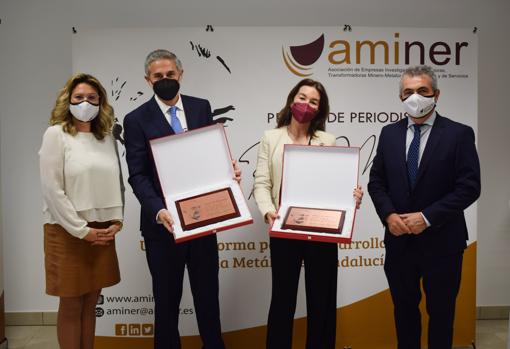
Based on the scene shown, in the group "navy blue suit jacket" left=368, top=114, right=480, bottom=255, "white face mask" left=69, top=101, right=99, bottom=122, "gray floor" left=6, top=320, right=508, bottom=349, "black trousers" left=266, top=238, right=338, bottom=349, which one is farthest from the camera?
"gray floor" left=6, top=320, right=508, bottom=349

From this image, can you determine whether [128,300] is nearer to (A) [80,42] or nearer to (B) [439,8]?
(A) [80,42]

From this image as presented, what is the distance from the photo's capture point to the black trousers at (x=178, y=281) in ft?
7.73

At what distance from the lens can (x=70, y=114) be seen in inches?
92.0

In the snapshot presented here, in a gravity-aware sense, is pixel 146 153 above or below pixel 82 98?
below

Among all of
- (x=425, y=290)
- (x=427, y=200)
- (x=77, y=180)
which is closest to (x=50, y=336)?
(x=77, y=180)

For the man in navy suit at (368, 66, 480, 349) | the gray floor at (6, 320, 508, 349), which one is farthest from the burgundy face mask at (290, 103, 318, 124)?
the gray floor at (6, 320, 508, 349)

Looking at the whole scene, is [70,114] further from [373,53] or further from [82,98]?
[373,53]

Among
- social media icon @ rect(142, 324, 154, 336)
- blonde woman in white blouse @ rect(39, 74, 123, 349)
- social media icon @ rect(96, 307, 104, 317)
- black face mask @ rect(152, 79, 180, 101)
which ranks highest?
black face mask @ rect(152, 79, 180, 101)

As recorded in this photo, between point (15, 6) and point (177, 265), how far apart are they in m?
2.55

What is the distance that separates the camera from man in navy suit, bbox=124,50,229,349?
2311mm

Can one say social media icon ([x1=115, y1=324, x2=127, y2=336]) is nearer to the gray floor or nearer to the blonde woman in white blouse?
the gray floor

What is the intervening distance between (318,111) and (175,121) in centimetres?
78

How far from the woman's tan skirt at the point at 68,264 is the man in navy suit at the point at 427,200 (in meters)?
1.51
